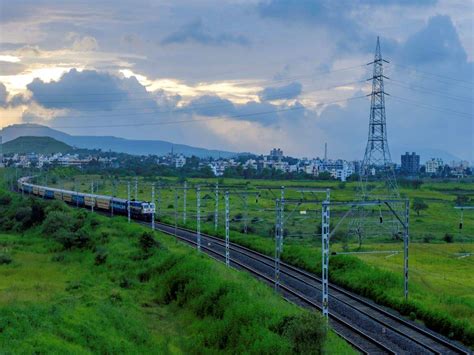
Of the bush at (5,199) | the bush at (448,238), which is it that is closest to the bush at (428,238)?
the bush at (448,238)

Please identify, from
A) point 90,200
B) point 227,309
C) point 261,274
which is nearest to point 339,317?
point 227,309

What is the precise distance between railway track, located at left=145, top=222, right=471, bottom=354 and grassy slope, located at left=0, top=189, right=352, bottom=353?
2.08 m

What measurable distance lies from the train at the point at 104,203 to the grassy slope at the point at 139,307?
643 inches

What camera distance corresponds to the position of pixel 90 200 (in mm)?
87188

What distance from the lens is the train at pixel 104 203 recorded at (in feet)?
233

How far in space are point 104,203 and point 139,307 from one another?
167 feet

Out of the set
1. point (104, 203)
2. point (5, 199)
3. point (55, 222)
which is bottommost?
point (55, 222)

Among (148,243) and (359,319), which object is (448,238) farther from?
(359,319)

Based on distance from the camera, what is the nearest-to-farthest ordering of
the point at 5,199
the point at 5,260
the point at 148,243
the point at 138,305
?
1. the point at 138,305
2. the point at 148,243
3. the point at 5,260
4. the point at 5,199

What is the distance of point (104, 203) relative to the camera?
8356 cm

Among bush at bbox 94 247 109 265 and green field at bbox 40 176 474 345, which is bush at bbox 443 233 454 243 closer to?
green field at bbox 40 176 474 345

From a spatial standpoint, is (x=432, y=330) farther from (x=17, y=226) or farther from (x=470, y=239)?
(x=17, y=226)

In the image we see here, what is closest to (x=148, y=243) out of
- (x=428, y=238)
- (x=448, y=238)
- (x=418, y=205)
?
(x=428, y=238)

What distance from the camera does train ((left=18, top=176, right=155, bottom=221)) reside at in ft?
233
